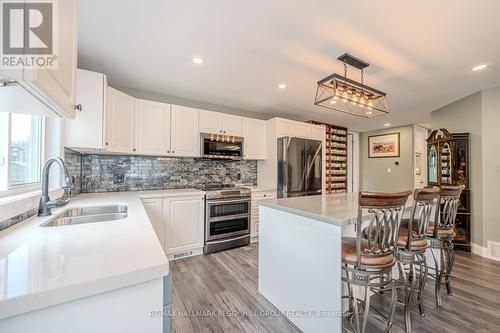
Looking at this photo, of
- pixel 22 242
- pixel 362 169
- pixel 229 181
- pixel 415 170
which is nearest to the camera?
pixel 22 242

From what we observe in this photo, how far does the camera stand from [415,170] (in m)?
5.47

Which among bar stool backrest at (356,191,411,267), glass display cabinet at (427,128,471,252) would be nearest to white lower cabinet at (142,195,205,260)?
bar stool backrest at (356,191,411,267)

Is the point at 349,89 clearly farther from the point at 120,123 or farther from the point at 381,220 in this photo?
the point at 120,123

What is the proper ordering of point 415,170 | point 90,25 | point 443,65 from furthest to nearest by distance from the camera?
point 415,170 → point 443,65 → point 90,25

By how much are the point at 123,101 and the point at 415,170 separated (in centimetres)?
659

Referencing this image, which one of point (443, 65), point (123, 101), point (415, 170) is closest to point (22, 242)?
point (123, 101)

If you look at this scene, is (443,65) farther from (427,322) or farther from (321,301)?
(321,301)

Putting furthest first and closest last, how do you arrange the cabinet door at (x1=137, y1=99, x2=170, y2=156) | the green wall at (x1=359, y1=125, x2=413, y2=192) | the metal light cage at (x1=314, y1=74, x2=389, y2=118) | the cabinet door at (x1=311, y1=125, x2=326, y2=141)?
the green wall at (x1=359, y1=125, x2=413, y2=192) < the cabinet door at (x1=311, y1=125, x2=326, y2=141) < the cabinet door at (x1=137, y1=99, x2=170, y2=156) < the metal light cage at (x1=314, y1=74, x2=389, y2=118)

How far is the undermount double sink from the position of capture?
5.04ft

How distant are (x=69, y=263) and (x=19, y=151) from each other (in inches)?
62.7

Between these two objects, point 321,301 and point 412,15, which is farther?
point 412,15

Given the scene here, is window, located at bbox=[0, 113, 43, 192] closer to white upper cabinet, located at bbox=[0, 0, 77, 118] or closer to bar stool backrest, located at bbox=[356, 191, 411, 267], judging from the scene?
white upper cabinet, located at bbox=[0, 0, 77, 118]

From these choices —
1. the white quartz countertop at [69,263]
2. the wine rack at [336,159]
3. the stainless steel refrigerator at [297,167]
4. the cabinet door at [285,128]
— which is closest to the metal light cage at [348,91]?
the stainless steel refrigerator at [297,167]

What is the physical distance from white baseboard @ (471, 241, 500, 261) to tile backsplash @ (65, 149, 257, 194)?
3874 millimetres
